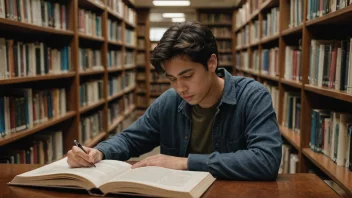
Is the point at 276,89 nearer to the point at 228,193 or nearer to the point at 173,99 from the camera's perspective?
the point at 173,99

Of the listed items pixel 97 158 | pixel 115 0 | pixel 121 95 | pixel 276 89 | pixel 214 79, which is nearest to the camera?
pixel 97 158

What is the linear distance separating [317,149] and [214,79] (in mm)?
956

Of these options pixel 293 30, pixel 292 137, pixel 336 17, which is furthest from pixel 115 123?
pixel 336 17

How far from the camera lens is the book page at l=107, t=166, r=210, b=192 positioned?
0.94 m

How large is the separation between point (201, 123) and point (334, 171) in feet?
2.27

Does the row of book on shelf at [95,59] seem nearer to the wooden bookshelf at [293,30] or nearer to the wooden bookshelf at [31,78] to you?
the wooden bookshelf at [31,78]

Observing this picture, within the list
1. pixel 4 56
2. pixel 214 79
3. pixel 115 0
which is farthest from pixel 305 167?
pixel 115 0

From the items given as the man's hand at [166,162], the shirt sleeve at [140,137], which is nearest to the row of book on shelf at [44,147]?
the shirt sleeve at [140,137]

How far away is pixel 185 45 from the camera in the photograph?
4.29 ft

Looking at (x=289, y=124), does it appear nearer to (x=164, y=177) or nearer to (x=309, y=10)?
(x=309, y=10)

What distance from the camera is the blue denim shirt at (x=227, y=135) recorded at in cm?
115

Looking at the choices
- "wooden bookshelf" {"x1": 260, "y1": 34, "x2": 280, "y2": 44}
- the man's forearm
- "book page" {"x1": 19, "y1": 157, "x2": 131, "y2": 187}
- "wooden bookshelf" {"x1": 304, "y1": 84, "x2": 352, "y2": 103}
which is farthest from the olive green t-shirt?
"wooden bookshelf" {"x1": 260, "y1": 34, "x2": 280, "y2": 44}

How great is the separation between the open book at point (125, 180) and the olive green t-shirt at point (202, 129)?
423 millimetres

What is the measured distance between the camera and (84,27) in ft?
11.6
